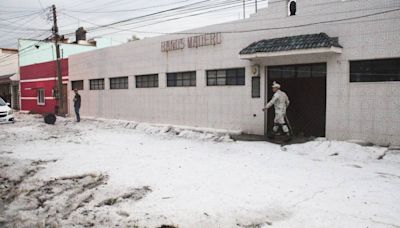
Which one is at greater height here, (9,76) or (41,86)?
(9,76)

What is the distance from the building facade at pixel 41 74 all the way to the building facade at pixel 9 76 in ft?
6.69

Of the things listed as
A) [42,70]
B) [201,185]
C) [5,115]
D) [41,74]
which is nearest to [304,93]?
[201,185]

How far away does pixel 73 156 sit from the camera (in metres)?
9.47

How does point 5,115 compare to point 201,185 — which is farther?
point 5,115

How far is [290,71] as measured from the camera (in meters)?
11.2

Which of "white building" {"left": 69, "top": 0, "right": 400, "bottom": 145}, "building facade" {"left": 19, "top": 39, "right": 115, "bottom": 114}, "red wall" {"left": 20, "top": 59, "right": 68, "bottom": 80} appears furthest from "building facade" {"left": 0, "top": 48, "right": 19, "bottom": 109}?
"white building" {"left": 69, "top": 0, "right": 400, "bottom": 145}

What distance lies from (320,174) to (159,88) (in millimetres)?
10163

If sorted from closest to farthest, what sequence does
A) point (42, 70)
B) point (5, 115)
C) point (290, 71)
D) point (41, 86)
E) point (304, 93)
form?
point (304, 93) < point (290, 71) < point (5, 115) < point (42, 70) < point (41, 86)

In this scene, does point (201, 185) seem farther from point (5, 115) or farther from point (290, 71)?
point (5, 115)

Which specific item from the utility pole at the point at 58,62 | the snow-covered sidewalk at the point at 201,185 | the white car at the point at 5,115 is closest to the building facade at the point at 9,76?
the utility pole at the point at 58,62

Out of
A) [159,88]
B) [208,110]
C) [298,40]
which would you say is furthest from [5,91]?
[298,40]

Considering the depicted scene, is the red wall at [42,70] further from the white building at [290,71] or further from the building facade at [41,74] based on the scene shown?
the white building at [290,71]

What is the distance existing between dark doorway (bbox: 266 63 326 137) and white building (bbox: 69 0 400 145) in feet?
0.10

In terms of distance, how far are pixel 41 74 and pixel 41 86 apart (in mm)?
931
